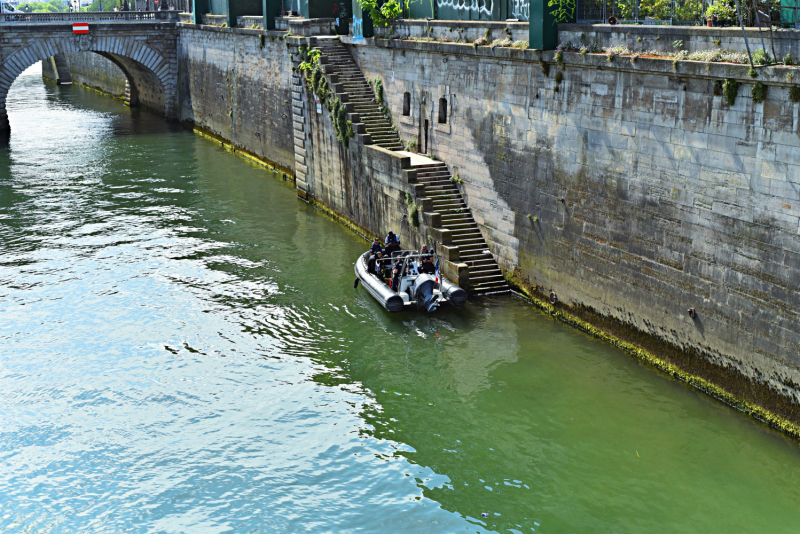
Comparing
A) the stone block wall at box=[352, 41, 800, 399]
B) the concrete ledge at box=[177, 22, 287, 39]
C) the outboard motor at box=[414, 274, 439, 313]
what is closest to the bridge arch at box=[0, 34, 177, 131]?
the concrete ledge at box=[177, 22, 287, 39]

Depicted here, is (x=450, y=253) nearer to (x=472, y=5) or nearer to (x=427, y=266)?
(x=427, y=266)

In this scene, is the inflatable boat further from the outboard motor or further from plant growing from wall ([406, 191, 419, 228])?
plant growing from wall ([406, 191, 419, 228])

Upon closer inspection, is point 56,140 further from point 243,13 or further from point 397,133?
point 397,133

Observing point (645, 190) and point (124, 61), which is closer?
point (645, 190)

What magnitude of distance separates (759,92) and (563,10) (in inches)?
249

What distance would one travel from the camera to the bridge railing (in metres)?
48.1

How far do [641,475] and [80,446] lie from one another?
9716 mm

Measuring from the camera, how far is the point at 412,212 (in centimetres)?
2361

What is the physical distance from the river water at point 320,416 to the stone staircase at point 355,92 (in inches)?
157

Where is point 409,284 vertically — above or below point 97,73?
below

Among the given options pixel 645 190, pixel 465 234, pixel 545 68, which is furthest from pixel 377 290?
pixel 645 190

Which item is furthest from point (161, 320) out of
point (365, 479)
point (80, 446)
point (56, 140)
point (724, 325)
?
point (56, 140)

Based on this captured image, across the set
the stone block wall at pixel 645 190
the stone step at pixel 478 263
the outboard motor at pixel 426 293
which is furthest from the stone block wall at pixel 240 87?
the outboard motor at pixel 426 293

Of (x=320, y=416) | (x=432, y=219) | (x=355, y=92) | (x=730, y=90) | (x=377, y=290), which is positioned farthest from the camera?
(x=355, y=92)
